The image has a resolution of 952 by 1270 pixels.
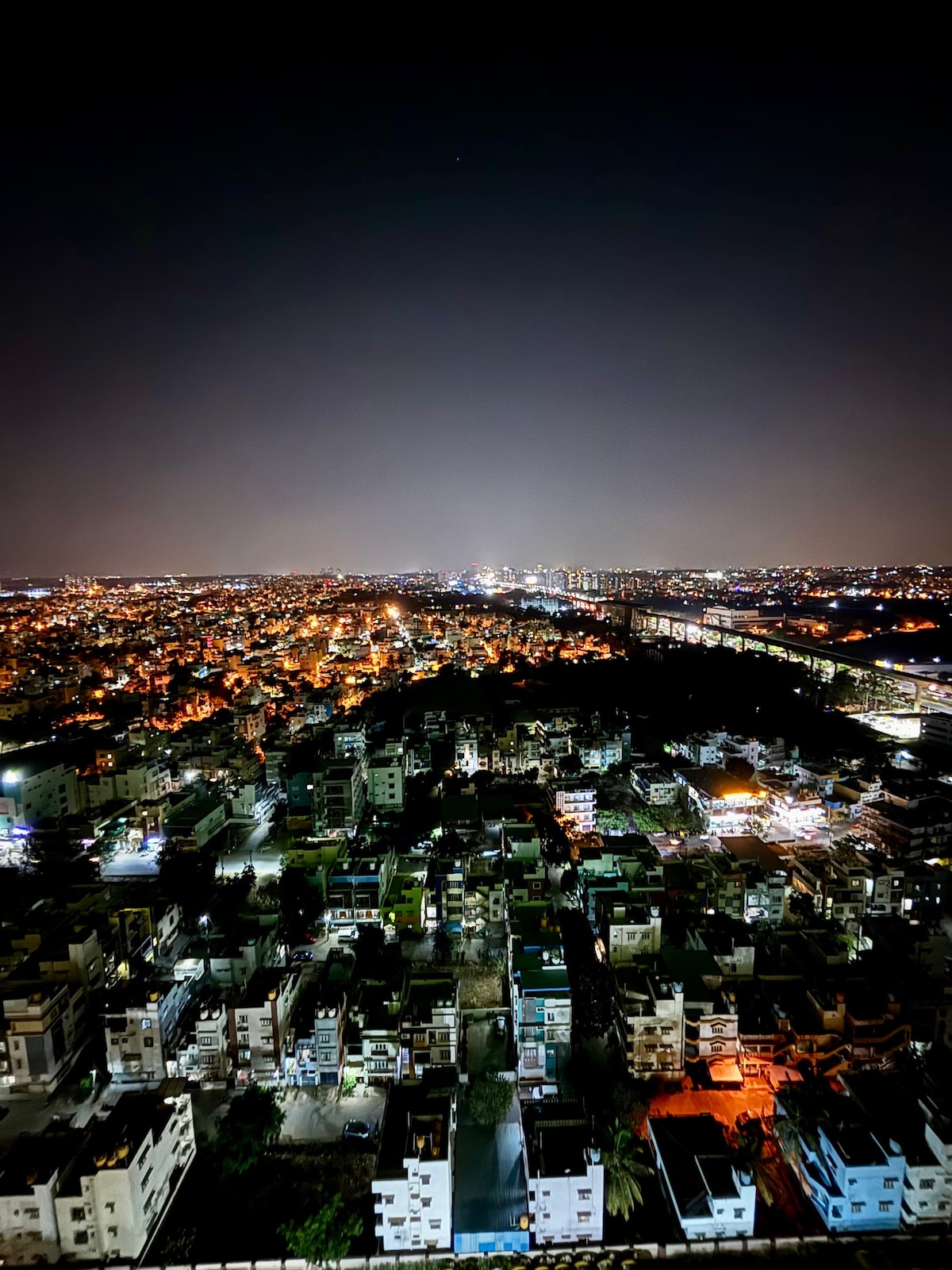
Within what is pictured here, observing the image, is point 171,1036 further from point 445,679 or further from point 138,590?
point 138,590

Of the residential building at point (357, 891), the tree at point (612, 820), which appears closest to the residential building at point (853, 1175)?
the residential building at point (357, 891)

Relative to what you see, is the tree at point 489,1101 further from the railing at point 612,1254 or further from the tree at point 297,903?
the tree at point 297,903

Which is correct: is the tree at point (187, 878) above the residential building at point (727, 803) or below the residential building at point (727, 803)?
below

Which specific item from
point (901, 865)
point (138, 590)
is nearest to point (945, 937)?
point (901, 865)

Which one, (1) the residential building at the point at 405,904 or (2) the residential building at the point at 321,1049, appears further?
(1) the residential building at the point at 405,904

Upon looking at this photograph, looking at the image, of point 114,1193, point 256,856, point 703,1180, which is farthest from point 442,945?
point 256,856

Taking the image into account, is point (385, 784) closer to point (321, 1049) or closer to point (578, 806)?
point (578, 806)
